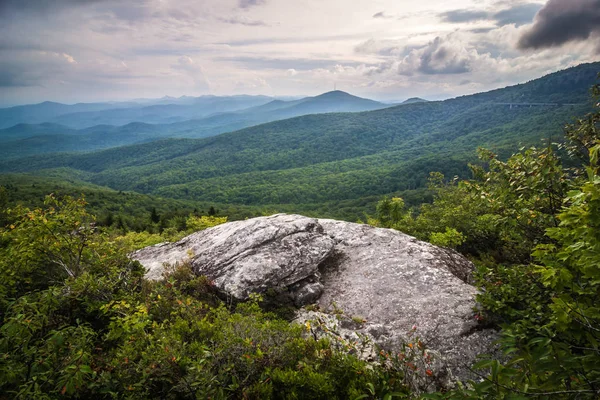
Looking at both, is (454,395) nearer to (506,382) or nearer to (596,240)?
(506,382)

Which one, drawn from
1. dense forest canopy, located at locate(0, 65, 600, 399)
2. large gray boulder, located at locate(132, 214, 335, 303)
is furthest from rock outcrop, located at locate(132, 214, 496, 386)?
dense forest canopy, located at locate(0, 65, 600, 399)

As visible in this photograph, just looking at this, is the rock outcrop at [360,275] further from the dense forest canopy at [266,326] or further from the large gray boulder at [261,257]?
the dense forest canopy at [266,326]

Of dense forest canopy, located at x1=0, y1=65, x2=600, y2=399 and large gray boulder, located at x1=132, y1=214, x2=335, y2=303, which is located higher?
dense forest canopy, located at x1=0, y1=65, x2=600, y2=399

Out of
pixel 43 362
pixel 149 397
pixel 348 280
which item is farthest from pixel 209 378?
pixel 348 280

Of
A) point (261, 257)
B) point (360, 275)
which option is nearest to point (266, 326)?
point (261, 257)

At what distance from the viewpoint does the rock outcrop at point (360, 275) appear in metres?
6.89

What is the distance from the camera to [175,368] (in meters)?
4.48

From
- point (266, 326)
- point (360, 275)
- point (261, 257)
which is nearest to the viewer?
point (266, 326)

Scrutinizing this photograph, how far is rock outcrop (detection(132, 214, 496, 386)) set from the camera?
689 cm

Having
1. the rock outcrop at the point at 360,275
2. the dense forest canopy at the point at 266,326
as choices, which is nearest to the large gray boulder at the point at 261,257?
the rock outcrop at the point at 360,275

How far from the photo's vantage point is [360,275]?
9523 millimetres

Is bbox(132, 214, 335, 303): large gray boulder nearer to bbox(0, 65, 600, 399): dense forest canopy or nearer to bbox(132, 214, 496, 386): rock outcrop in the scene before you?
bbox(132, 214, 496, 386): rock outcrop

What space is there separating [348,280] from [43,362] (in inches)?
300

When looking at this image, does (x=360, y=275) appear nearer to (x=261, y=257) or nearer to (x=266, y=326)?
(x=261, y=257)
